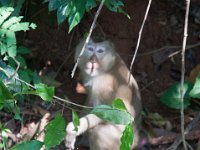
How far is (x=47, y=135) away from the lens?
2.40 m

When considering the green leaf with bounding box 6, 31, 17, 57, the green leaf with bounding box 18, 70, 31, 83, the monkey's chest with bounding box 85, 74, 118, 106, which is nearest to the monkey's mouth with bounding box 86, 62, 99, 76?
the monkey's chest with bounding box 85, 74, 118, 106

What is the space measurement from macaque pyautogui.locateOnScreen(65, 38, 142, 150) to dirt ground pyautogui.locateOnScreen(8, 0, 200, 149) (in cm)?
59

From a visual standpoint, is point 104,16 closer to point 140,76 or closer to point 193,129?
point 140,76

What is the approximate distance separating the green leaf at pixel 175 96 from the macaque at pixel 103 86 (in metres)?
0.27

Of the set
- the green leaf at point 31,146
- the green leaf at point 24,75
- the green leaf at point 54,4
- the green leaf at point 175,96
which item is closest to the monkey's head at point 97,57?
the green leaf at point 24,75

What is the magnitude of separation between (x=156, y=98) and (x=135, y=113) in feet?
1.79

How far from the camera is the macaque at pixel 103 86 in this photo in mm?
3891

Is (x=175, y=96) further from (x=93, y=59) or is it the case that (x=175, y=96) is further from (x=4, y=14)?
(x=4, y=14)

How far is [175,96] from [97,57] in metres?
0.79

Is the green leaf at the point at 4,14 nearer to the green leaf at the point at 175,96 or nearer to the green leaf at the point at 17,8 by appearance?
the green leaf at the point at 17,8

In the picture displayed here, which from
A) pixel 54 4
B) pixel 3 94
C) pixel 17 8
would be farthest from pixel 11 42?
pixel 3 94

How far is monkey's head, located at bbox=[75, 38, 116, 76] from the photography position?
12.6ft

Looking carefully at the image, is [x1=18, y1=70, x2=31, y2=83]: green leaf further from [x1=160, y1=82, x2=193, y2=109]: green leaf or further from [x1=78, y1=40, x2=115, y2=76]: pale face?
[x1=160, y1=82, x2=193, y2=109]: green leaf

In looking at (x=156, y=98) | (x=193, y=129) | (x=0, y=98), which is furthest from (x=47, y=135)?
(x=156, y=98)
